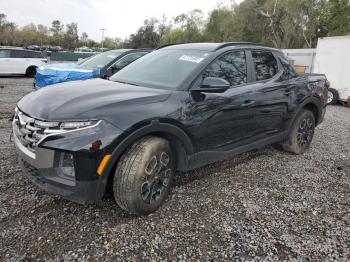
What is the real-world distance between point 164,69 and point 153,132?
40.3 inches

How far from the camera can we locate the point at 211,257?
258 centimetres

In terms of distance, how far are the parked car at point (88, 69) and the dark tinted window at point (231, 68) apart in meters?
3.75

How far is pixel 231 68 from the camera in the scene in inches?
153

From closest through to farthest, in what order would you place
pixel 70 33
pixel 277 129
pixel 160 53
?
pixel 160 53 < pixel 277 129 < pixel 70 33

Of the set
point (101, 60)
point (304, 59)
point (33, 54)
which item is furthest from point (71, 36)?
point (101, 60)

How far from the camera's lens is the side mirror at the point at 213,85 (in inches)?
128

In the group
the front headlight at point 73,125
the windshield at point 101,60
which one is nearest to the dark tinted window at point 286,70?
the front headlight at point 73,125

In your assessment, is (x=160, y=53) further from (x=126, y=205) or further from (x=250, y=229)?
(x=250, y=229)

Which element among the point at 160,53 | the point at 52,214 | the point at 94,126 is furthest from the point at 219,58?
the point at 52,214

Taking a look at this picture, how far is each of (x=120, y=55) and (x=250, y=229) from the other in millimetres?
6646

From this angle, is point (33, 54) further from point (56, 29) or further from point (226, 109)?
point (56, 29)

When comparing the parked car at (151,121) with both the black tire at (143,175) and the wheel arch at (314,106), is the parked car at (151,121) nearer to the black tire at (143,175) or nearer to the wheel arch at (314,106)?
the black tire at (143,175)

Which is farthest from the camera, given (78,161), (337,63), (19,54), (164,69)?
(19,54)

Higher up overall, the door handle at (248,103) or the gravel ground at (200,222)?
the door handle at (248,103)
